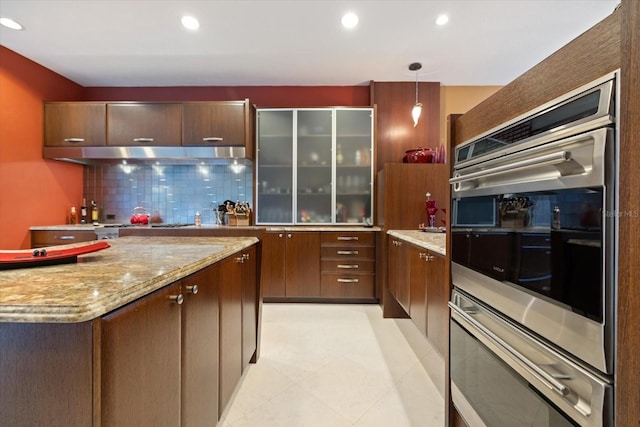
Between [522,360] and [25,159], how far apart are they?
4.46 metres

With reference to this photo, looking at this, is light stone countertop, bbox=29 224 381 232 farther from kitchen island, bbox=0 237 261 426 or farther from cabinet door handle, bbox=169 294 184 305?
cabinet door handle, bbox=169 294 184 305

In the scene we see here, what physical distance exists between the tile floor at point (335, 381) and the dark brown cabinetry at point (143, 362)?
81cm

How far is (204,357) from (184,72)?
3.46 metres

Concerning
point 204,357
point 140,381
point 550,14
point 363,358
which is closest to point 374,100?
point 550,14

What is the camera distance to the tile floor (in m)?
1.53

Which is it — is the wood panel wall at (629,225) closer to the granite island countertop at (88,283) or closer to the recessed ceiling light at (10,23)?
the granite island countertop at (88,283)

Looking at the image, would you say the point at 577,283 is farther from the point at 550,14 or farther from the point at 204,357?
the point at 550,14

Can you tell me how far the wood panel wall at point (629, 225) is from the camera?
20.4 inches

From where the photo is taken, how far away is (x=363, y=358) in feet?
7.01

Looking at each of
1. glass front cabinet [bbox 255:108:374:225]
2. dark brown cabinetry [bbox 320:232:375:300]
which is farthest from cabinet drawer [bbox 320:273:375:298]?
glass front cabinet [bbox 255:108:374:225]

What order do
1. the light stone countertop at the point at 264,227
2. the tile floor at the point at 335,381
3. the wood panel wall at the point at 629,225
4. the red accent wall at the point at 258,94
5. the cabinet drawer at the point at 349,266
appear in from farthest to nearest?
the red accent wall at the point at 258,94, the cabinet drawer at the point at 349,266, the light stone countertop at the point at 264,227, the tile floor at the point at 335,381, the wood panel wall at the point at 629,225

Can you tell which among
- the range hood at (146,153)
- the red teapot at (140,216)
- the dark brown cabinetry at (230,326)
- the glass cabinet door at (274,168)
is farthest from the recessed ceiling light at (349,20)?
the red teapot at (140,216)

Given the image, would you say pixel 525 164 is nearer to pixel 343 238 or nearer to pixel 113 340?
pixel 113 340

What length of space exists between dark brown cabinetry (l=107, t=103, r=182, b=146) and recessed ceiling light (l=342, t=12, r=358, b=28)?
2054 millimetres
